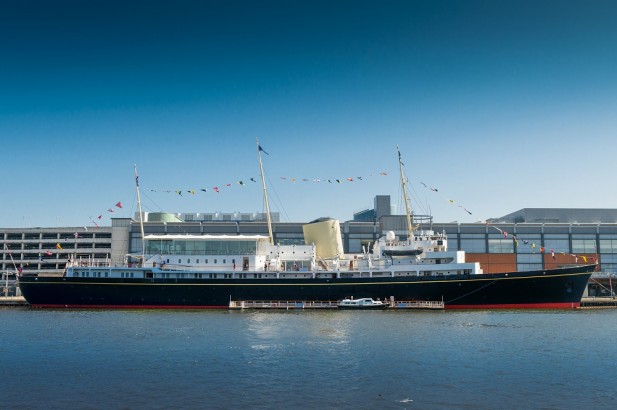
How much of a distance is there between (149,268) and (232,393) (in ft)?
153

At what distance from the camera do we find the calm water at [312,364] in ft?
71.6

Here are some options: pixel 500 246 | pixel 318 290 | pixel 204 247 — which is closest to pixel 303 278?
pixel 318 290

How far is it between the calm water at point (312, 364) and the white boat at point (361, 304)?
1169cm

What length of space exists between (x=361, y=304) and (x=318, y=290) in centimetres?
566

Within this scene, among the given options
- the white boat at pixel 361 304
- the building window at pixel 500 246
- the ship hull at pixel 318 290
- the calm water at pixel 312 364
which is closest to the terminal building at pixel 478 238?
the building window at pixel 500 246

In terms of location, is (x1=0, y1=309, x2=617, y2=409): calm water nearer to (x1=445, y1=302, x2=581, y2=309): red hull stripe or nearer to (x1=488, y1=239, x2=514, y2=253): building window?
(x1=445, y1=302, x2=581, y2=309): red hull stripe

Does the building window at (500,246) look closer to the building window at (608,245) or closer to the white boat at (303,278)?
the building window at (608,245)

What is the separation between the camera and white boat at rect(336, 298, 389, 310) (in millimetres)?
60125

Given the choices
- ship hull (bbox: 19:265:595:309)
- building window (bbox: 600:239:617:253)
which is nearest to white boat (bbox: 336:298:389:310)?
ship hull (bbox: 19:265:595:309)

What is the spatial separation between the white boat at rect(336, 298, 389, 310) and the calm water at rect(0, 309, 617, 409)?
1169cm

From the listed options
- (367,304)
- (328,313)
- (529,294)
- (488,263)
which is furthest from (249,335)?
(488,263)

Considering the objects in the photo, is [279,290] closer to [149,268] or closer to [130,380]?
[149,268]

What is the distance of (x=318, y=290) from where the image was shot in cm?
6331

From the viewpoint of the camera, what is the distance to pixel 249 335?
39.1 m
